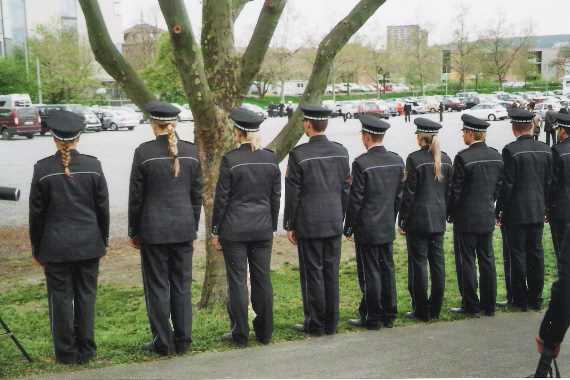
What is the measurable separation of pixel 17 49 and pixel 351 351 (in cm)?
5677

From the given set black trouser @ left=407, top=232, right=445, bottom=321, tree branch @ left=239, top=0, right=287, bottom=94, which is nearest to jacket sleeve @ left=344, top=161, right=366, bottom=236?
black trouser @ left=407, top=232, right=445, bottom=321

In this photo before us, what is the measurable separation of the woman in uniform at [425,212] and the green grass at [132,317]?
1.20ft

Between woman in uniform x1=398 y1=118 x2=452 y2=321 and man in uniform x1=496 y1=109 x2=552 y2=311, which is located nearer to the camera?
woman in uniform x1=398 y1=118 x2=452 y2=321

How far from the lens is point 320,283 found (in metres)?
6.41

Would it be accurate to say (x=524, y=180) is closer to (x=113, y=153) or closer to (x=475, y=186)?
(x=475, y=186)

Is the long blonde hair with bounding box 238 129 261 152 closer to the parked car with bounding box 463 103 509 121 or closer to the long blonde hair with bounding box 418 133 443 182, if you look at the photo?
the long blonde hair with bounding box 418 133 443 182

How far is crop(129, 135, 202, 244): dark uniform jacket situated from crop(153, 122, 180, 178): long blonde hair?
3 cm

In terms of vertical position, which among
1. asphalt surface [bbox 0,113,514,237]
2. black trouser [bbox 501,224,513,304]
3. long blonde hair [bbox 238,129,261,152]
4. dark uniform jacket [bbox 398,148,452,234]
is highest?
long blonde hair [bbox 238,129,261,152]

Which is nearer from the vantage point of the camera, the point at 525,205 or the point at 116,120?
the point at 525,205

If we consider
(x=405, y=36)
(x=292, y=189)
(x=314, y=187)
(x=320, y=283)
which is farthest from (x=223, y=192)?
(x=405, y=36)

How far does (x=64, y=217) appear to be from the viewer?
562 cm

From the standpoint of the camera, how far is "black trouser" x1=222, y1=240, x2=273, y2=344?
6.11 meters

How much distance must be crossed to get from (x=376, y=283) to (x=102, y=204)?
2491mm

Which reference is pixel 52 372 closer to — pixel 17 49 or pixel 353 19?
pixel 353 19
